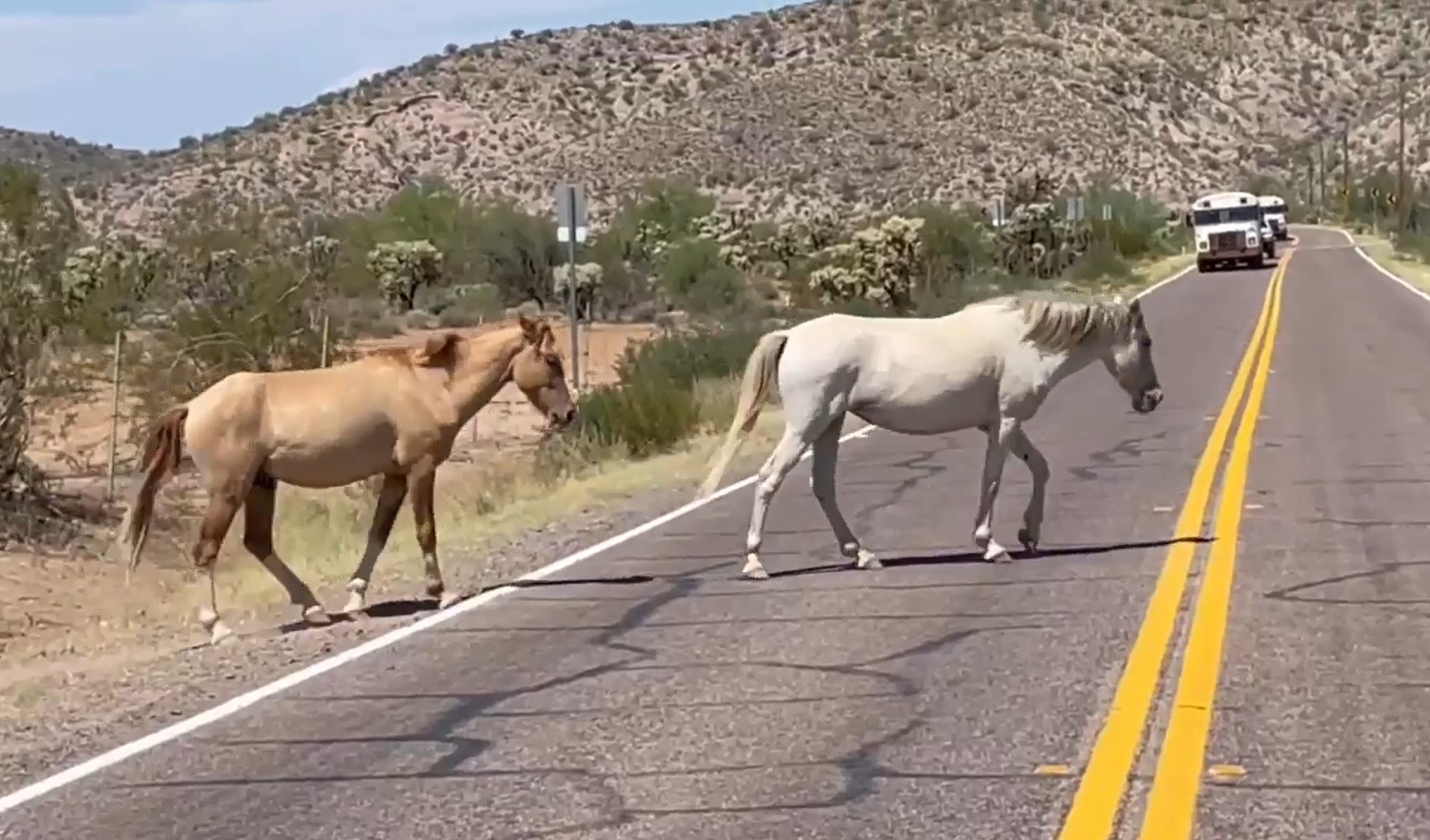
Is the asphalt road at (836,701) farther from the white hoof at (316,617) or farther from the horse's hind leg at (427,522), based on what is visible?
the white hoof at (316,617)

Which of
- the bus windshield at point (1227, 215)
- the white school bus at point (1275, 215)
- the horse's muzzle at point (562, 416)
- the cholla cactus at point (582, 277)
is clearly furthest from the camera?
the white school bus at point (1275, 215)

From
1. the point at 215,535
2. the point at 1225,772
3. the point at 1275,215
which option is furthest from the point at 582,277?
the point at 1225,772

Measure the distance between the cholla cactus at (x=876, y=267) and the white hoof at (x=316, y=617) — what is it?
43.2 m

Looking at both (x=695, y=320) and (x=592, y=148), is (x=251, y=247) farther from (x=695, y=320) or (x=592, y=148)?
(x=592, y=148)

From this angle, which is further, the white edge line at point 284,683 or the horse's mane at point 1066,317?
the horse's mane at point 1066,317

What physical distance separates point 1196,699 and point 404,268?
57.4 metres

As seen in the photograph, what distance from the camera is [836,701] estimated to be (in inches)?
354

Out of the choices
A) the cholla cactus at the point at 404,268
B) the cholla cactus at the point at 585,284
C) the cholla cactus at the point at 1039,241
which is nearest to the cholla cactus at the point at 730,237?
the cholla cactus at the point at 585,284

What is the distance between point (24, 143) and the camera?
125 meters

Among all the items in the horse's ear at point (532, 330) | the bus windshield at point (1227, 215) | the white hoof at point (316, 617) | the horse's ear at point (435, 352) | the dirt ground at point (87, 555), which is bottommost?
the dirt ground at point (87, 555)

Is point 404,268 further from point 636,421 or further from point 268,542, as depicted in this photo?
point 268,542

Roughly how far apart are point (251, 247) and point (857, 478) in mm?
12827

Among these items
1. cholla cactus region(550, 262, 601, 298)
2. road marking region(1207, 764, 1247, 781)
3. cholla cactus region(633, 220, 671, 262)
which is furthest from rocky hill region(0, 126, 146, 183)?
road marking region(1207, 764, 1247, 781)

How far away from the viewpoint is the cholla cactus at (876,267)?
5641 cm
